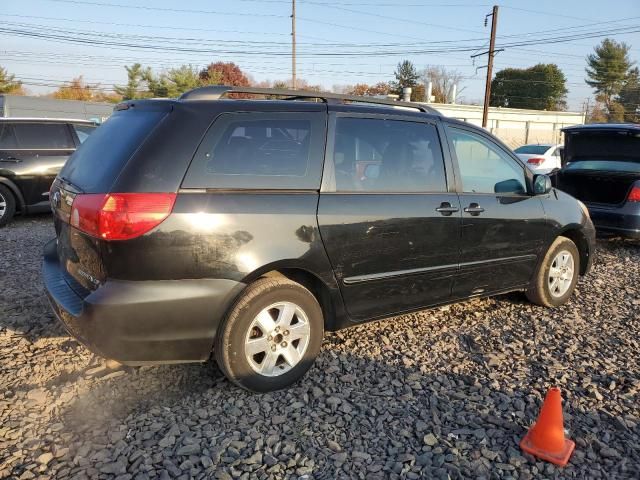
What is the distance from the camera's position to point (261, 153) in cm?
296

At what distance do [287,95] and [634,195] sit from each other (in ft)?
18.5

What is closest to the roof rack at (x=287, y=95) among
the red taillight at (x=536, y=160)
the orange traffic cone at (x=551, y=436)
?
the orange traffic cone at (x=551, y=436)

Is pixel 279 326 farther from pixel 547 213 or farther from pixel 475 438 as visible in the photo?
pixel 547 213

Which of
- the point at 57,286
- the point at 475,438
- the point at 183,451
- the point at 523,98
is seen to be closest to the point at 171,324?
the point at 183,451

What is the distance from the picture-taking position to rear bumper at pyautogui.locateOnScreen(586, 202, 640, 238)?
6.73 meters

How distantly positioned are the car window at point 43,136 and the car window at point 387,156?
23.0 feet

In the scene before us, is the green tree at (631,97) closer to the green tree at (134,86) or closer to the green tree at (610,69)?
the green tree at (610,69)

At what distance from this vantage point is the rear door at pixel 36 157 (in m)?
8.11

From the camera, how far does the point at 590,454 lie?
260 centimetres

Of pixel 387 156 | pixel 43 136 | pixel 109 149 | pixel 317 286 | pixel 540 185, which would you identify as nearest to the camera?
pixel 109 149

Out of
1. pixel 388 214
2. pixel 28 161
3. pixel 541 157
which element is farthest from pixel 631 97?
pixel 388 214

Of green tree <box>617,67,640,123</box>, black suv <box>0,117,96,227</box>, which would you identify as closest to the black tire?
black suv <box>0,117,96,227</box>

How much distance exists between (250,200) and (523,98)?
67175 millimetres

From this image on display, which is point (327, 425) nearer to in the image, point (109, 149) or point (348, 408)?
point (348, 408)
